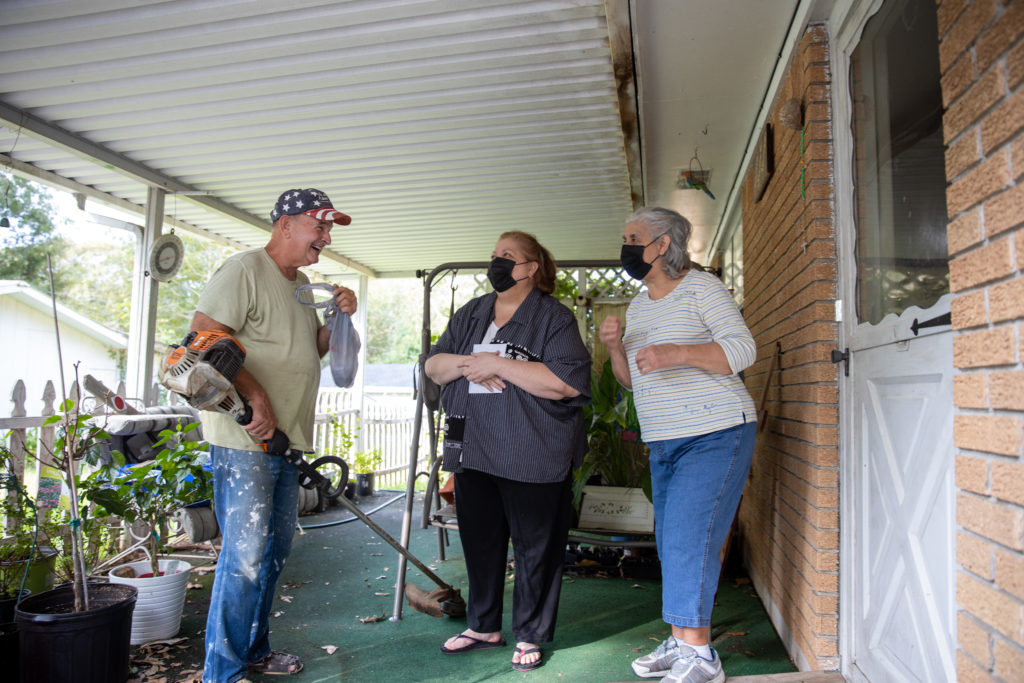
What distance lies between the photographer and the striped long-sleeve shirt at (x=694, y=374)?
7.19ft

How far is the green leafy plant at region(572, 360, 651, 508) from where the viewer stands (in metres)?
4.10

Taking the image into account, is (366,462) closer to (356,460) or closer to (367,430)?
(356,460)

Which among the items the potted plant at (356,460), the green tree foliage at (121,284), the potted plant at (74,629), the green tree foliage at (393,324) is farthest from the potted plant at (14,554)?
the green tree foliage at (393,324)

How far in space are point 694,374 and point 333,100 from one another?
8.91 feet

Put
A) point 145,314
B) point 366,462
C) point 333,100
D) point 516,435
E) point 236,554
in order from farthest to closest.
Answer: point 366,462, point 145,314, point 333,100, point 516,435, point 236,554

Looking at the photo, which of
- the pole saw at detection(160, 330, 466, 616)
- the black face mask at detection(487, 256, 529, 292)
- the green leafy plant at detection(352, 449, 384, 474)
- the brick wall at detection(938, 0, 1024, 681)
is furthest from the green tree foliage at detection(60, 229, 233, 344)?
the brick wall at detection(938, 0, 1024, 681)

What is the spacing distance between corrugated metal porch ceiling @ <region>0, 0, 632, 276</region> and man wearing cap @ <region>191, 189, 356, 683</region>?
1.19m

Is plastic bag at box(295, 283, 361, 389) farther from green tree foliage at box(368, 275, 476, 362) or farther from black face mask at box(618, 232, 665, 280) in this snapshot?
green tree foliage at box(368, 275, 476, 362)

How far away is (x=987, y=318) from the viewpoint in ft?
4.07

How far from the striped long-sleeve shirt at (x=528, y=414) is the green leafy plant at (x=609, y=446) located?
4.63ft

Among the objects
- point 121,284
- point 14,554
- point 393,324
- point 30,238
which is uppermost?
point 393,324

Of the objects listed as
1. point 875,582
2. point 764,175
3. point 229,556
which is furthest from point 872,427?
point 229,556

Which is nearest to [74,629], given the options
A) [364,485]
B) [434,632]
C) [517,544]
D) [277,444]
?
[277,444]

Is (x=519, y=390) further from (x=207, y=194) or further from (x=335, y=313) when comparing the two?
(x=207, y=194)
